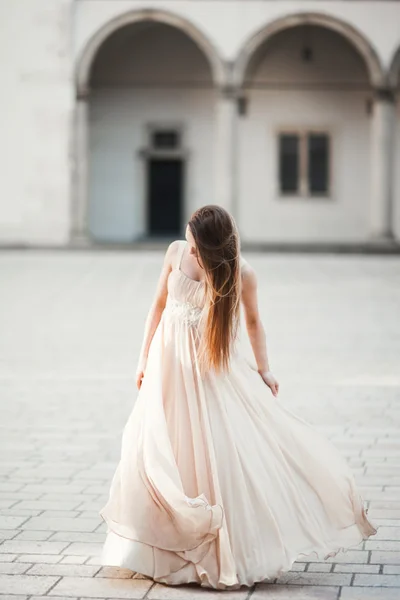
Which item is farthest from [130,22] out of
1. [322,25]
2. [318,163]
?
[318,163]

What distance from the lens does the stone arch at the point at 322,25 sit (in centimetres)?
2900

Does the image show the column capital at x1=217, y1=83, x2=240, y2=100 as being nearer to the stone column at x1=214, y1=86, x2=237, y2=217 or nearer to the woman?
the stone column at x1=214, y1=86, x2=237, y2=217

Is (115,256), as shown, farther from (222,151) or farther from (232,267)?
(232,267)

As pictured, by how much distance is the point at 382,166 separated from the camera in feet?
96.7

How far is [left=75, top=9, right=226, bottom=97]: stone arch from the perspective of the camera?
2888 centimetres

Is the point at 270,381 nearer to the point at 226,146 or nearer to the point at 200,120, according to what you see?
the point at 226,146

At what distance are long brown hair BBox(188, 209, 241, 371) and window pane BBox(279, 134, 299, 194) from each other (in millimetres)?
26729

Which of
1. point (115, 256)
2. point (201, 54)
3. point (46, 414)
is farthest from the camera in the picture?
point (201, 54)

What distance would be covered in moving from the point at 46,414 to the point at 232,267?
4.47 meters

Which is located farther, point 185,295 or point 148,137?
point 148,137

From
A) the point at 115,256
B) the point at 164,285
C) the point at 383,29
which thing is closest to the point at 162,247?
the point at 115,256

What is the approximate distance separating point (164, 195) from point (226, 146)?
304 centimetres

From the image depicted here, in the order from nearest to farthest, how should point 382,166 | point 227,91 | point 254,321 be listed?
point 254,321 → point 227,91 → point 382,166

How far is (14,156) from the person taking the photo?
1169 inches
